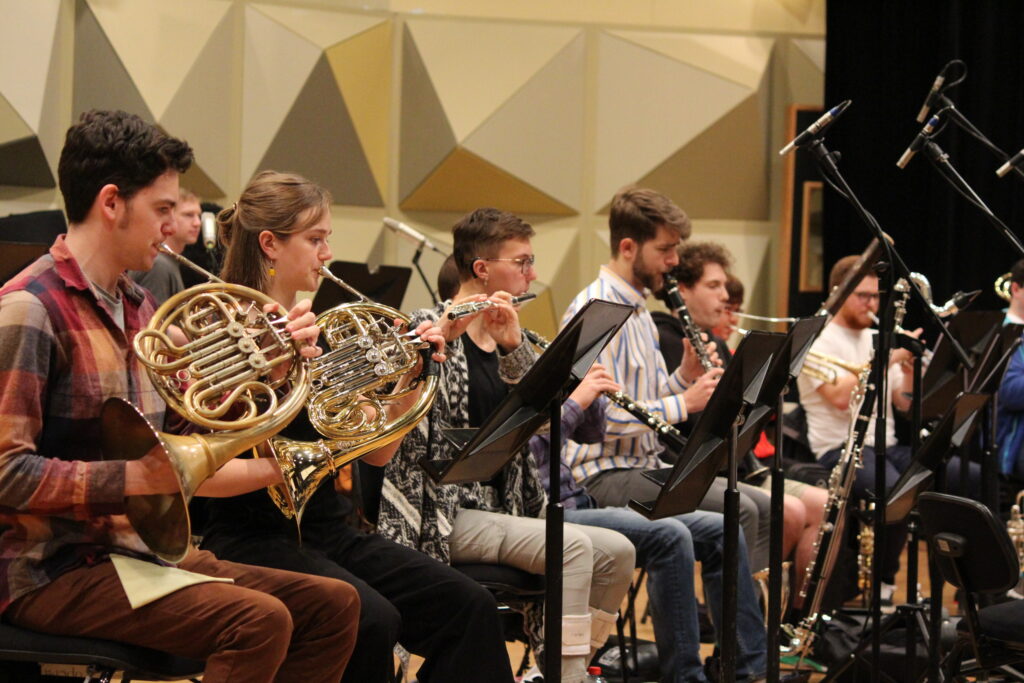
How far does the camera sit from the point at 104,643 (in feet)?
6.84

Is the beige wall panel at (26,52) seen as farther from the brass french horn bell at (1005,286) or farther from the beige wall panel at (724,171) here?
the brass french horn bell at (1005,286)

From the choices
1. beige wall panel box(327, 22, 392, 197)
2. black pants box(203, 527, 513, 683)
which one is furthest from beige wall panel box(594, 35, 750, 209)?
black pants box(203, 527, 513, 683)

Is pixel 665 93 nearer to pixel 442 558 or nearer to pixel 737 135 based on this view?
pixel 737 135

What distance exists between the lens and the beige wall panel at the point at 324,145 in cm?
597

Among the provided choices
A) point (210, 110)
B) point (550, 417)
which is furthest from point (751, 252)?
point (550, 417)

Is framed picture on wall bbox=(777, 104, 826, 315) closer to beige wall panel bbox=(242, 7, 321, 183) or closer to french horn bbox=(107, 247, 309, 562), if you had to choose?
beige wall panel bbox=(242, 7, 321, 183)

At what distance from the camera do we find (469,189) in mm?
6254

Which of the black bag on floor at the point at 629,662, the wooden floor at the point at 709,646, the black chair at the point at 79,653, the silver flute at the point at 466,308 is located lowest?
the wooden floor at the point at 709,646

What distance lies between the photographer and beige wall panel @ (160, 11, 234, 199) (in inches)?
226

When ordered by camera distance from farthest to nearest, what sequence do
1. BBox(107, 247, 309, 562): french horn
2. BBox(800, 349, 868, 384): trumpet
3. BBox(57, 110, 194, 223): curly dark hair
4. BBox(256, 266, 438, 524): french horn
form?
BBox(800, 349, 868, 384): trumpet, BBox(256, 266, 438, 524): french horn, BBox(57, 110, 194, 223): curly dark hair, BBox(107, 247, 309, 562): french horn

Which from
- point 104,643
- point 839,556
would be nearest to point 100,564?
point 104,643

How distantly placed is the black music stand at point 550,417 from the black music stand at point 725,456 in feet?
1.15

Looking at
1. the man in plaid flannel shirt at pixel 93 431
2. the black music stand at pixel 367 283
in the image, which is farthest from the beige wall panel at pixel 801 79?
the man in plaid flannel shirt at pixel 93 431

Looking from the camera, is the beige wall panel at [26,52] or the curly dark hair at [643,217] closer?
the curly dark hair at [643,217]
